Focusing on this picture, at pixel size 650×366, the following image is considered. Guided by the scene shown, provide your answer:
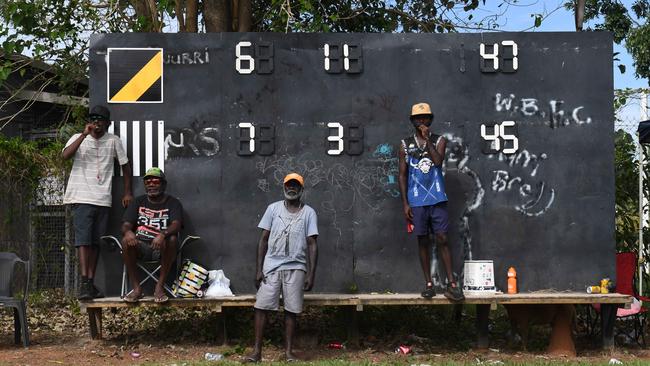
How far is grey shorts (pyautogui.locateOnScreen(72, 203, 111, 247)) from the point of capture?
9.03m

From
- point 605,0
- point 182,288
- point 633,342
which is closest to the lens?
point 182,288

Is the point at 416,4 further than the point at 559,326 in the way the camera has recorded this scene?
Yes

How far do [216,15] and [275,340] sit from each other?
493 cm

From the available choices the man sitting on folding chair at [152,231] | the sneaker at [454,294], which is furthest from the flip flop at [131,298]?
the sneaker at [454,294]

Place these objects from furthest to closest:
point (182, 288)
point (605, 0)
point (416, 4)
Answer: point (605, 0) → point (416, 4) → point (182, 288)

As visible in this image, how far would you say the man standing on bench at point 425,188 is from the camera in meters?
8.90

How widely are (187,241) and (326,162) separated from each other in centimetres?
173

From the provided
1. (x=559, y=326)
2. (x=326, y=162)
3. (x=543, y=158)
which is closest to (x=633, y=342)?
(x=559, y=326)

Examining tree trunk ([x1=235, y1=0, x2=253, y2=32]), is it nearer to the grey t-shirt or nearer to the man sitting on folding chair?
the man sitting on folding chair

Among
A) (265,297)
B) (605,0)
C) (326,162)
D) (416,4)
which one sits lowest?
(265,297)

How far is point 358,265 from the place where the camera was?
368 inches

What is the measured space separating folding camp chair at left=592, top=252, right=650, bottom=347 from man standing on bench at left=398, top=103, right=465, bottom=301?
2035 millimetres

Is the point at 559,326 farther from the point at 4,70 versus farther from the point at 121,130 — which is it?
the point at 4,70

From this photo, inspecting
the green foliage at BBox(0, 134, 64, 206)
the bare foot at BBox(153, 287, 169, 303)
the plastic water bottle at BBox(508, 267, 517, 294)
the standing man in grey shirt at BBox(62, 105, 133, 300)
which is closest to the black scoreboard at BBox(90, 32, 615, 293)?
the plastic water bottle at BBox(508, 267, 517, 294)
